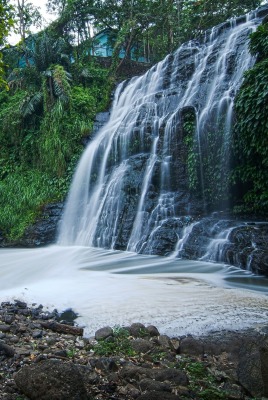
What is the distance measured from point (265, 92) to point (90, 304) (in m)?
6.47

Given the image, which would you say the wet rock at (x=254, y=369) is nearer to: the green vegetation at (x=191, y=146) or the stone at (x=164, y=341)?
the stone at (x=164, y=341)

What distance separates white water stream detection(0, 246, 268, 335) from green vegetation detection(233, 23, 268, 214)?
2.59 metres

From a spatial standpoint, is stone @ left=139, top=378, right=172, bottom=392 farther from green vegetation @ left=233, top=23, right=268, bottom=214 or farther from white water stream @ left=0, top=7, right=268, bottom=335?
green vegetation @ left=233, top=23, right=268, bottom=214

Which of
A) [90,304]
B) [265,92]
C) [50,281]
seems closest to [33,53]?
[265,92]

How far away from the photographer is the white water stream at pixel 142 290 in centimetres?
457

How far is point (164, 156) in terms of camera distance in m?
11.4

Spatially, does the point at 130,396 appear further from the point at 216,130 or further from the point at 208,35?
the point at 208,35

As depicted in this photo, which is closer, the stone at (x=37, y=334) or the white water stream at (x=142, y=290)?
the stone at (x=37, y=334)

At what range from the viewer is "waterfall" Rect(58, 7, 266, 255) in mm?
10281

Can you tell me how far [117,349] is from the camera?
3715mm

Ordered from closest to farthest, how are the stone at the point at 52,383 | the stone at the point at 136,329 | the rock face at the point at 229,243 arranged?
the stone at the point at 52,383
the stone at the point at 136,329
the rock face at the point at 229,243

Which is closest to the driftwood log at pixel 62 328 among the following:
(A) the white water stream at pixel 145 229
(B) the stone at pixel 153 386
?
(A) the white water stream at pixel 145 229

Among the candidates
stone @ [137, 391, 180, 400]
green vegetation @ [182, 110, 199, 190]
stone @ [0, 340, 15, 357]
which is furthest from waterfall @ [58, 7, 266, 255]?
stone @ [137, 391, 180, 400]

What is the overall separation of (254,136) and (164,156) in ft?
9.64
